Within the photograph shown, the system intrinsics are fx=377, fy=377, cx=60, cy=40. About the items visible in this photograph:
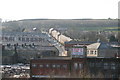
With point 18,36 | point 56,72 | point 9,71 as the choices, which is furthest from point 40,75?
point 18,36

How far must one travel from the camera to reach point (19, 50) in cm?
3086

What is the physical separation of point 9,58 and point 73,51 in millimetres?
10508

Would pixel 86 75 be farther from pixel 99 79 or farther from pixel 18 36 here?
pixel 18 36

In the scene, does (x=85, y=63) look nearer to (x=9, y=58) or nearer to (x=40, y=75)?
(x=40, y=75)

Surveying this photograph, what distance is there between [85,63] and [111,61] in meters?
1.26

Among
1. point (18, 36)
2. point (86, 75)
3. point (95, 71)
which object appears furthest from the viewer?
point (18, 36)

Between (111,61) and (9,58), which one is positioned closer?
(111,61)

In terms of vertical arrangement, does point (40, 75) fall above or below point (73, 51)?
below

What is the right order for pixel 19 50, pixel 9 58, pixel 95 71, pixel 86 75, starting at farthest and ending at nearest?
pixel 19 50, pixel 9 58, pixel 95 71, pixel 86 75

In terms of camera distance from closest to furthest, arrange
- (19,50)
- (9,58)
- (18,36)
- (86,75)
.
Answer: (86,75) → (9,58) → (19,50) → (18,36)

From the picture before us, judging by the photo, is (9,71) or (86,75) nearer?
(86,75)

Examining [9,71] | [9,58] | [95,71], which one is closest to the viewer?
[95,71]

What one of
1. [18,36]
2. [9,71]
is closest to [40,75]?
[9,71]

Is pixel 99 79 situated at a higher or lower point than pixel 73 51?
lower
